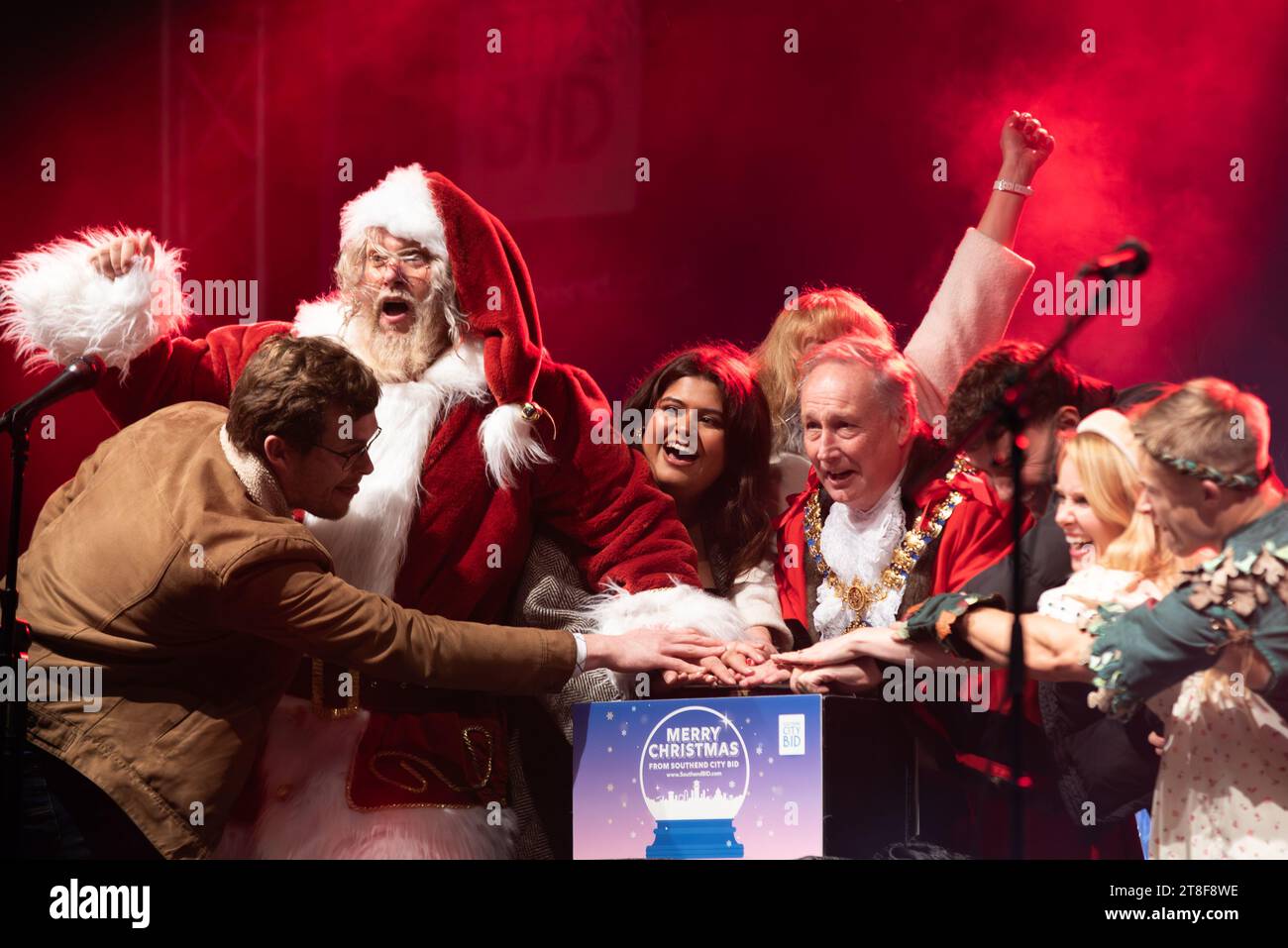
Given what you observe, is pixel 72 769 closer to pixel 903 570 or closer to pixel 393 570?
pixel 393 570

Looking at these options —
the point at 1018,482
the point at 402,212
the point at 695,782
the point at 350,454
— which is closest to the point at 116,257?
the point at 402,212

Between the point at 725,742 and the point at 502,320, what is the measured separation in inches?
47.3

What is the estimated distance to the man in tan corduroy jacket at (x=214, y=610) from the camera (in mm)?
3191

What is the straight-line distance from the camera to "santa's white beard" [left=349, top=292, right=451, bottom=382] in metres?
3.84

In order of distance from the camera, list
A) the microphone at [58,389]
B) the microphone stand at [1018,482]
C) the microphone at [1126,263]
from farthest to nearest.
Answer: the microphone at [58,389], the microphone stand at [1018,482], the microphone at [1126,263]

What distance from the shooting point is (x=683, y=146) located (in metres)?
4.11

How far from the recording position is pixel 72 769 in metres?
3.24

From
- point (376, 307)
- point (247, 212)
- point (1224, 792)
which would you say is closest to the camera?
point (1224, 792)

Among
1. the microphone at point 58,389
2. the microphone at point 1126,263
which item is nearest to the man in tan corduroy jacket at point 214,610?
the microphone at point 58,389

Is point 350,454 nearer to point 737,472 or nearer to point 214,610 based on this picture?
point 214,610

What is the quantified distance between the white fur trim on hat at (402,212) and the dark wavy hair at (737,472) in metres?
0.70

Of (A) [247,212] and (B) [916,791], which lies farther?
(A) [247,212]

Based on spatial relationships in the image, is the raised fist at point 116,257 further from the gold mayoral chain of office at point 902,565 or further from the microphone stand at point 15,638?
the gold mayoral chain of office at point 902,565

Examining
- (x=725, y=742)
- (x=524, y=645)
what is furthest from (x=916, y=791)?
(x=524, y=645)
